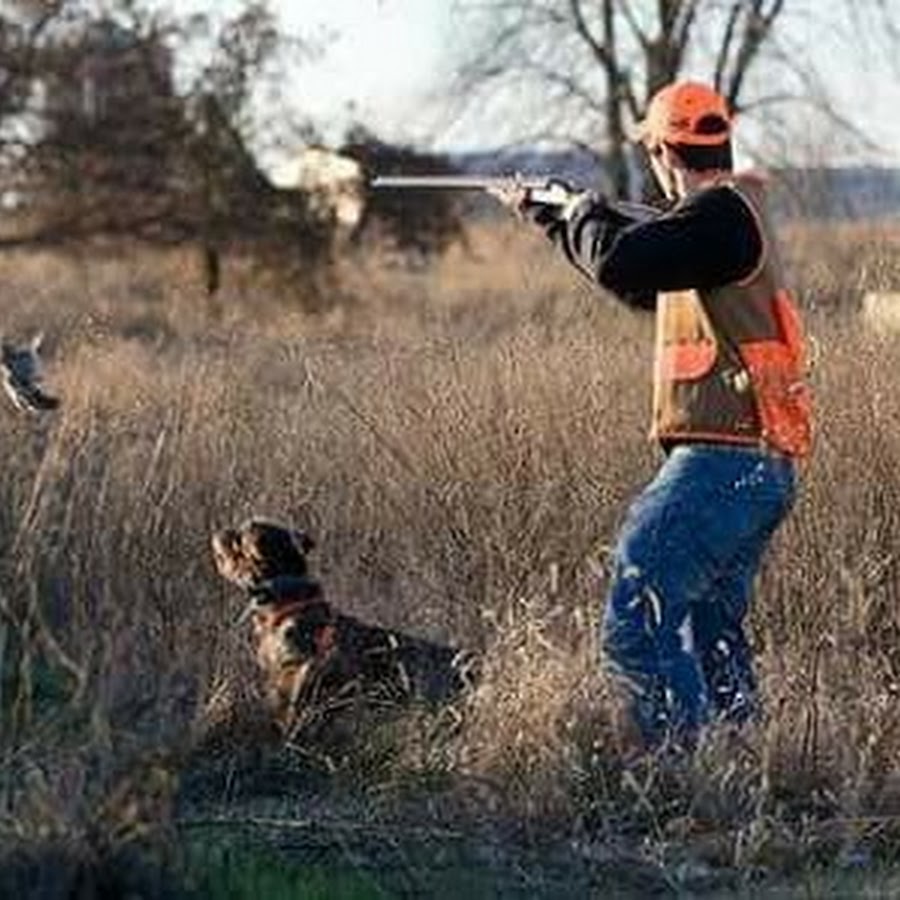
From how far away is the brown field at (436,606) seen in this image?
609cm

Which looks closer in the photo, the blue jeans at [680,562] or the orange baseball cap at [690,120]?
the blue jeans at [680,562]

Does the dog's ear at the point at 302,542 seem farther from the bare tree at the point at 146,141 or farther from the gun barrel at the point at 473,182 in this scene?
the bare tree at the point at 146,141

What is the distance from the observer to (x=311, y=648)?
25.8 feet

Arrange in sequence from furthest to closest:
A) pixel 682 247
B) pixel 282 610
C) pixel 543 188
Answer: pixel 282 610 < pixel 543 188 < pixel 682 247

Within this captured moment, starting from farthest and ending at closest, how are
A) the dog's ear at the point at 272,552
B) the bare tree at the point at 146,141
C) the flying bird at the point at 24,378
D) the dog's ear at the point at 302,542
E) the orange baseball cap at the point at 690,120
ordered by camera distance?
1. the bare tree at the point at 146,141
2. the flying bird at the point at 24,378
3. the dog's ear at the point at 302,542
4. the dog's ear at the point at 272,552
5. the orange baseball cap at the point at 690,120

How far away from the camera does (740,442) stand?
6.91m

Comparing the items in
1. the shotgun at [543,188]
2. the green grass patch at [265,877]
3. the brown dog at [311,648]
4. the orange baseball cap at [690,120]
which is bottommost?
the green grass patch at [265,877]

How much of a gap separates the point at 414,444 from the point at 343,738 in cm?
242

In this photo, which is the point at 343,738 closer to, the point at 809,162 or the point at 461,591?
the point at 461,591

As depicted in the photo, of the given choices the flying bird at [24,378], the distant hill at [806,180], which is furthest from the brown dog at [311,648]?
the distant hill at [806,180]

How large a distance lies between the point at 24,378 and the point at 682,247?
4326mm

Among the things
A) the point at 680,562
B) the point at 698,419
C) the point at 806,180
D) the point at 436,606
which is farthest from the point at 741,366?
the point at 806,180

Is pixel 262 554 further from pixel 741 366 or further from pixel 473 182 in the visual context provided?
pixel 741 366

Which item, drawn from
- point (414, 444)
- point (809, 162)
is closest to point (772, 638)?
point (414, 444)
